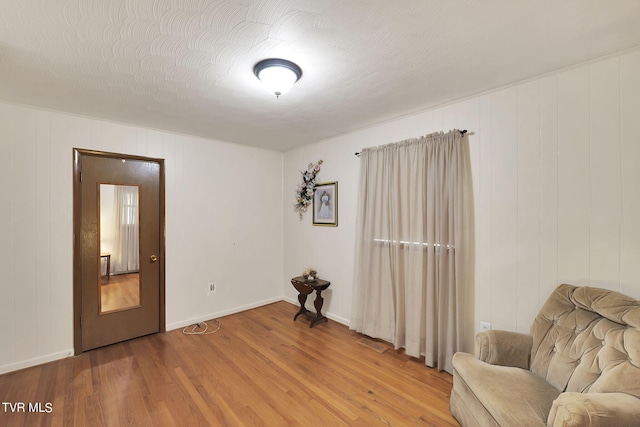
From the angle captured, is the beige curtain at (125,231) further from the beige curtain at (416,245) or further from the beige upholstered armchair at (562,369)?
the beige upholstered armchair at (562,369)

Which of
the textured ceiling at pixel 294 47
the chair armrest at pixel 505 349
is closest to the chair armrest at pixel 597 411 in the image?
the chair armrest at pixel 505 349

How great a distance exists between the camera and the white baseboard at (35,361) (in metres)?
2.61

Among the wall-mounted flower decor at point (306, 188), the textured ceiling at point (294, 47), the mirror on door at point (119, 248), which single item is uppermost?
the textured ceiling at point (294, 47)

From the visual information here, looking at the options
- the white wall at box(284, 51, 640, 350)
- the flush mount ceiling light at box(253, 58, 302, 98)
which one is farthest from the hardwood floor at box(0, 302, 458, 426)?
the flush mount ceiling light at box(253, 58, 302, 98)

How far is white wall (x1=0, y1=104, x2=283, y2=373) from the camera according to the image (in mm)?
2662

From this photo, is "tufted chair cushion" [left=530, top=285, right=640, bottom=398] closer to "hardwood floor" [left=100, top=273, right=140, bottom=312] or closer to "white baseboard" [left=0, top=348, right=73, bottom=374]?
"hardwood floor" [left=100, top=273, right=140, bottom=312]

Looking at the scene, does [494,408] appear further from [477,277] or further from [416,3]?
A: [416,3]

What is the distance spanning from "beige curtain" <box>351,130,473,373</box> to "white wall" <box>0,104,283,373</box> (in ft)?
5.96

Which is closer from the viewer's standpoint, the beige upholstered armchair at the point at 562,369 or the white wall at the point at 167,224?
the beige upholstered armchair at the point at 562,369

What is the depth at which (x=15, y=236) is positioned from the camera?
2660 mm

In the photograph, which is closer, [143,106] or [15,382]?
[15,382]

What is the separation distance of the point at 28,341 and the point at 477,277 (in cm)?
435

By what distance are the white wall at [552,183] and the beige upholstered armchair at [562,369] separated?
25 centimetres

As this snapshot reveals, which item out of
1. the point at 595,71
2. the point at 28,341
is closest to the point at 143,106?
the point at 28,341
